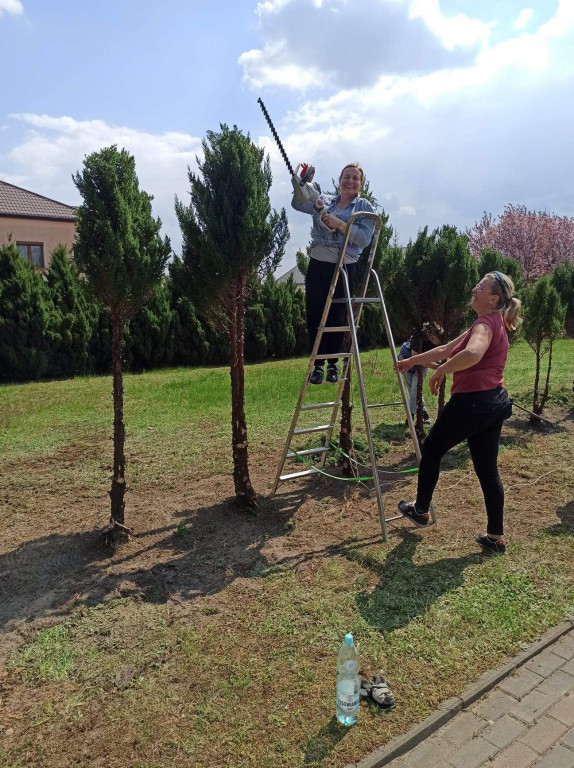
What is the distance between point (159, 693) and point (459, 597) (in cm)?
200

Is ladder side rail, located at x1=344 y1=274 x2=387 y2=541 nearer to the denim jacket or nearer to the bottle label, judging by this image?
the denim jacket

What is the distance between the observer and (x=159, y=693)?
111 inches

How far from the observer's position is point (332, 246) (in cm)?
495

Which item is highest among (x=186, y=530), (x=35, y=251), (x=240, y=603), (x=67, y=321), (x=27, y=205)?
(x=27, y=205)

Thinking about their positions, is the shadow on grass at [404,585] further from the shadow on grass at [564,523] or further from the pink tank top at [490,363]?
the pink tank top at [490,363]

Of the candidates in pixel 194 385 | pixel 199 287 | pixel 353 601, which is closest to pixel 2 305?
pixel 194 385

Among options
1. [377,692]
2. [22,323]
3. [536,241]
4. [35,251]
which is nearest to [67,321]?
[22,323]

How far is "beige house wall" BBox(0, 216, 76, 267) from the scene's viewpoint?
22.8m

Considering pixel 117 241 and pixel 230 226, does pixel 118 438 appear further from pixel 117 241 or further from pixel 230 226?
pixel 230 226

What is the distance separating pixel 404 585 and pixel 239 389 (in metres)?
2.06

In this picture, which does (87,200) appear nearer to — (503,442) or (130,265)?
(130,265)

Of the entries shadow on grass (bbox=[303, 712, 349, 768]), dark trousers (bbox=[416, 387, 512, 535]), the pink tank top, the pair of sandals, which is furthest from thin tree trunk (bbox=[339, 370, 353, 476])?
shadow on grass (bbox=[303, 712, 349, 768])

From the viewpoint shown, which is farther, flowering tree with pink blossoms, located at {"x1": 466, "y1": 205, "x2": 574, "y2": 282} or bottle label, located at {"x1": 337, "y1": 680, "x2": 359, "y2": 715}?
flowering tree with pink blossoms, located at {"x1": 466, "y1": 205, "x2": 574, "y2": 282}

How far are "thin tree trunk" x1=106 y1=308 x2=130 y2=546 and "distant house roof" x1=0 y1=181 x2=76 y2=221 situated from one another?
2082 cm
